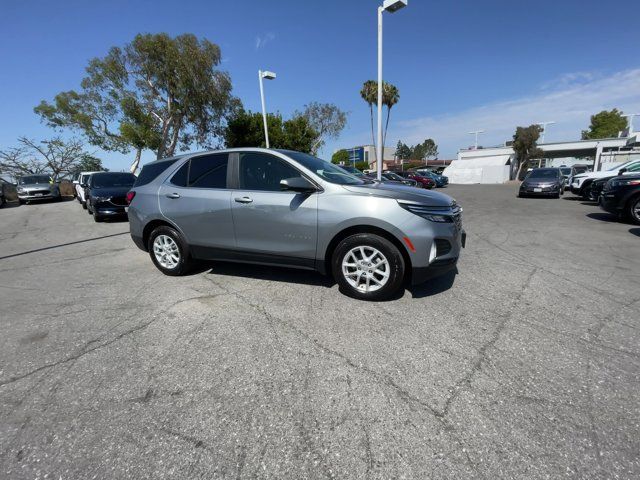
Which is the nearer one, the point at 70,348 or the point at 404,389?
the point at 404,389

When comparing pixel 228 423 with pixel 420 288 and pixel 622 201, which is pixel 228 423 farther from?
pixel 622 201

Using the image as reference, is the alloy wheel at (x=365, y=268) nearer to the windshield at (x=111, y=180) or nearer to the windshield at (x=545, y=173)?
the windshield at (x=111, y=180)

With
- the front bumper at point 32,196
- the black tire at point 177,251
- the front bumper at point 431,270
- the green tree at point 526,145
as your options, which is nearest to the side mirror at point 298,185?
the front bumper at point 431,270

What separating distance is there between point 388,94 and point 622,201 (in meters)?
26.1

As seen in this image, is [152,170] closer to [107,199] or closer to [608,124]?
[107,199]

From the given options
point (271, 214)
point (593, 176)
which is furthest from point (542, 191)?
point (271, 214)

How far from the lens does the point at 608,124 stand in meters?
59.7

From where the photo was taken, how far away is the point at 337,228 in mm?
3385

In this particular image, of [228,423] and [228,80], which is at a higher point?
[228,80]

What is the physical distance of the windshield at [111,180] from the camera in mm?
10938

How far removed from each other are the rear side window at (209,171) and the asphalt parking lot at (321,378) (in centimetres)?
137

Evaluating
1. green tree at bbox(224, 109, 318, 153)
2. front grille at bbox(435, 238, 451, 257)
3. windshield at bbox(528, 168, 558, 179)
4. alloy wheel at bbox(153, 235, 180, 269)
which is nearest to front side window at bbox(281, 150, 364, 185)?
front grille at bbox(435, 238, 451, 257)

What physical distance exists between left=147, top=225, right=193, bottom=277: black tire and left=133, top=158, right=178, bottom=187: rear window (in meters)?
0.80

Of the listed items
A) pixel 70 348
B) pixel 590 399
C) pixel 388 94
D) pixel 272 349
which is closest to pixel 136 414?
pixel 272 349
